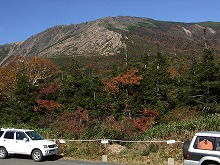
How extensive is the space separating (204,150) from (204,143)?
0.89 ft

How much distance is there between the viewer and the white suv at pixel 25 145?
16250 millimetres

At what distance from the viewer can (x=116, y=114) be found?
109 ft

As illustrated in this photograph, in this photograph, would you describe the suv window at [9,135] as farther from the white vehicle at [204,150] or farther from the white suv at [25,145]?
the white vehicle at [204,150]

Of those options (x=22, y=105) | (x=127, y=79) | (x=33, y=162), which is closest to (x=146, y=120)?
(x=127, y=79)

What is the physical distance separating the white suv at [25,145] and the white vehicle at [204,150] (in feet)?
25.2

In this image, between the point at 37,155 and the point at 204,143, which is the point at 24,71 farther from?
the point at 204,143

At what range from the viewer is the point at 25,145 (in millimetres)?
16547

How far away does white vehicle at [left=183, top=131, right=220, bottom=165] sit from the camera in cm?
1143

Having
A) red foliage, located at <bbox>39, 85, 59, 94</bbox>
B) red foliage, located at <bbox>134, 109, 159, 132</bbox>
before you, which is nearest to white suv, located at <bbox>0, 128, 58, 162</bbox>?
red foliage, located at <bbox>134, 109, 159, 132</bbox>

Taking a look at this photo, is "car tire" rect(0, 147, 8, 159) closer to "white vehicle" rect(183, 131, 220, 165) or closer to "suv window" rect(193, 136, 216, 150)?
"white vehicle" rect(183, 131, 220, 165)

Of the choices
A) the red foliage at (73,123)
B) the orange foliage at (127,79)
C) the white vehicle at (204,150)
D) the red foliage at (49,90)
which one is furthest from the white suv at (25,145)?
the red foliage at (49,90)

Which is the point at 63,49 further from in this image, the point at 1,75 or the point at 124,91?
the point at 124,91

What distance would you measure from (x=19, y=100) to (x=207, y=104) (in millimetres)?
21992

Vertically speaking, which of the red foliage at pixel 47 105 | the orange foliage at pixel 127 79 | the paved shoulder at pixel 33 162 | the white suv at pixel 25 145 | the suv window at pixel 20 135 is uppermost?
the orange foliage at pixel 127 79
